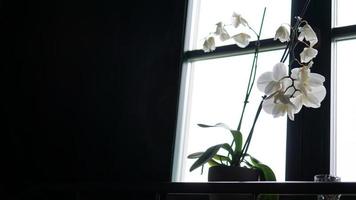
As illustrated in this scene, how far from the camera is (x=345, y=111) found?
1.89 m

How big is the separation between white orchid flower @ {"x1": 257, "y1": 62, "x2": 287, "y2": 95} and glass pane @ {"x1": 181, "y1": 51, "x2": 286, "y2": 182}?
21.0 inches

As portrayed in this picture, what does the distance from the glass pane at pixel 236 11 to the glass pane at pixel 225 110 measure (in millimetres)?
117

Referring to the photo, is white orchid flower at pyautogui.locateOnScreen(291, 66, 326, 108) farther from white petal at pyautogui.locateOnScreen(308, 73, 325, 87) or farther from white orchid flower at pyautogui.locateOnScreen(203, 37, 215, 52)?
white orchid flower at pyautogui.locateOnScreen(203, 37, 215, 52)

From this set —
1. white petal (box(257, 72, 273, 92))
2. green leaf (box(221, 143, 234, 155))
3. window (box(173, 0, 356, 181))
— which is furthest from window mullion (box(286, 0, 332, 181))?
white petal (box(257, 72, 273, 92))

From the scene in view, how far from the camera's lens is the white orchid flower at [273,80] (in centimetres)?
146

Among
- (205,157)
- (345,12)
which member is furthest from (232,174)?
(345,12)

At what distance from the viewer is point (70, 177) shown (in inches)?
88.5

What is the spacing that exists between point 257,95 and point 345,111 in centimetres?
38

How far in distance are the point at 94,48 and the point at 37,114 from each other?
434 mm

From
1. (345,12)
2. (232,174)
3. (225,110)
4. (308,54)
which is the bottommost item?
(232,174)

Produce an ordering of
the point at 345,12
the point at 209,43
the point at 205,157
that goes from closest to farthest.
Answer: the point at 205,157, the point at 209,43, the point at 345,12

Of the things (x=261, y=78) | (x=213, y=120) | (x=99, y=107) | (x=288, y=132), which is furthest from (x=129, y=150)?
(x=261, y=78)

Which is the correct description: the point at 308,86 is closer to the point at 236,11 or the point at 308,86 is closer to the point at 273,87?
the point at 273,87

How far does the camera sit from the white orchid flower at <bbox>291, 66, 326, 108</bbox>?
4.78 ft
